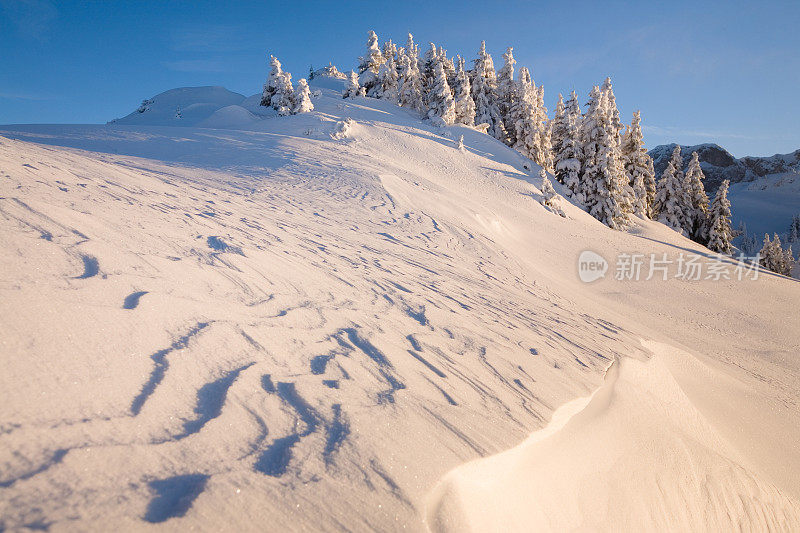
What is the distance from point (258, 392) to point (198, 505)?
1024 mm

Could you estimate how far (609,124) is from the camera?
2486cm

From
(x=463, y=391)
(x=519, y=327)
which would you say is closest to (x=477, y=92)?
(x=519, y=327)

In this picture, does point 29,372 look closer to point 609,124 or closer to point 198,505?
point 198,505

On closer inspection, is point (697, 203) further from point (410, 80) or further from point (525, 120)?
point (410, 80)

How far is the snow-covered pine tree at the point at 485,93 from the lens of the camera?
36031 mm

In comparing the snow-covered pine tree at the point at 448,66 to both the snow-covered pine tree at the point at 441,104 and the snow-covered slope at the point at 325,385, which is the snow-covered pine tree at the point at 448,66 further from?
the snow-covered slope at the point at 325,385

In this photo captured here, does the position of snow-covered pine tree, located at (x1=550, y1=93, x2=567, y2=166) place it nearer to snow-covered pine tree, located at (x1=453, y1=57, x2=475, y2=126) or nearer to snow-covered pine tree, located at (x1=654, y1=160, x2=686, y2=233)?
snow-covered pine tree, located at (x1=453, y1=57, x2=475, y2=126)

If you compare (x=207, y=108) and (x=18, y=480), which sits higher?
(x=207, y=108)

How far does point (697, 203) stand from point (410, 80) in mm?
31158

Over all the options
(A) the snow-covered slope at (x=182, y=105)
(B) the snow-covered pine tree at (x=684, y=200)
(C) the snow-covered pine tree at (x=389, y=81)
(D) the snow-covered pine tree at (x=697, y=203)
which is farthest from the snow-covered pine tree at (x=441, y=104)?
(D) the snow-covered pine tree at (x=697, y=203)

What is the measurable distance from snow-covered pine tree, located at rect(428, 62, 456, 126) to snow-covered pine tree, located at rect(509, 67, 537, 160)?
6.51 metres

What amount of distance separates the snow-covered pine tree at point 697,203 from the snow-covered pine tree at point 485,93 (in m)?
17.5

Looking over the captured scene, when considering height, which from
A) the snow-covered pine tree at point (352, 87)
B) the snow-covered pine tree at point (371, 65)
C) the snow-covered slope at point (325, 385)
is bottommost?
the snow-covered slope at point (325, 385)

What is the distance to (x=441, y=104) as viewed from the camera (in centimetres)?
3130
